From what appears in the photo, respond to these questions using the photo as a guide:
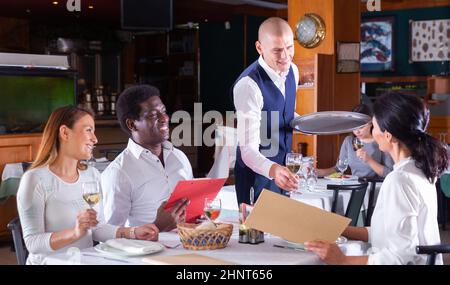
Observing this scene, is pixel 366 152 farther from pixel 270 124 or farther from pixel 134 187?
pixel 134 187

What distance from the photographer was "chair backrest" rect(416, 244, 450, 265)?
2088 millimetres

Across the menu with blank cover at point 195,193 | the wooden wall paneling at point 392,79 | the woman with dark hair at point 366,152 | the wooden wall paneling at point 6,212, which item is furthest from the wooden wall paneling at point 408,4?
the menu with blank cover at point 195,193

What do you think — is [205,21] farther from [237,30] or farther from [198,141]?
[198,141]

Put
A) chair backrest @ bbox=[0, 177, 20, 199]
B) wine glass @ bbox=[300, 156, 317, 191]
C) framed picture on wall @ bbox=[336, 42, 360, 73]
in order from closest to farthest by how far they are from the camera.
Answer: wine glass @ bbox=[300, 156, 317, 191] → chair backrest @ bbox=[0, 177, 20, 199] → framed picture on wall @ bbox=[336, 42, 360, 73]

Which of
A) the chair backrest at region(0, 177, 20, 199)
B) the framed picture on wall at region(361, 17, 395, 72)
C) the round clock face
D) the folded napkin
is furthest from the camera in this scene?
the framed picture on wall at region(361, 17, 395, 72)

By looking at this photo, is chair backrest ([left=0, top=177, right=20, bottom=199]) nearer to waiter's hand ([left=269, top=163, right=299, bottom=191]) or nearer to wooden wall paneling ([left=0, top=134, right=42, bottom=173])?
wooden wall paneling ([left=0, top=134, right=42, bottom=173])

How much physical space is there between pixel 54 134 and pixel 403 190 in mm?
1339

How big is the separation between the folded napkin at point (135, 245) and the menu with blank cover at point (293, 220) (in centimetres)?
33

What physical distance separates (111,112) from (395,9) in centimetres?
546

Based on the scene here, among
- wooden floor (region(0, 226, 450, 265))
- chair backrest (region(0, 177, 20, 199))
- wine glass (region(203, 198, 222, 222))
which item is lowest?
wooden floor (region(0, 226, 450, 265))

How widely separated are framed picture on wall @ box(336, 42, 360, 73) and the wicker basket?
508 centimetres

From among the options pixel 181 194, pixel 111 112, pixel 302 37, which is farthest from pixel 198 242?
pixel 111 112

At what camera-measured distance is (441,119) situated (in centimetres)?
853

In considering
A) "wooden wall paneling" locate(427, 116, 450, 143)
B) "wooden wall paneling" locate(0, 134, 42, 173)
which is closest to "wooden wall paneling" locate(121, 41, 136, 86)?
"wooden wall paneling" locate(427, 116, 450, 143)
